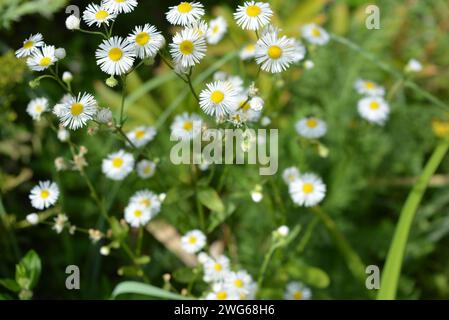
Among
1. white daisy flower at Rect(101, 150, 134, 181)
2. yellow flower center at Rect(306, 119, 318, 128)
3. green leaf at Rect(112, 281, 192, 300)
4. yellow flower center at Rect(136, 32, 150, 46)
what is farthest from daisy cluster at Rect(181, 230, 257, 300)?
yellow flower center at Rect(136, 32, 150, 46)

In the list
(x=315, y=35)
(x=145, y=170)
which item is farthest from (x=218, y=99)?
(x=315, y=35)

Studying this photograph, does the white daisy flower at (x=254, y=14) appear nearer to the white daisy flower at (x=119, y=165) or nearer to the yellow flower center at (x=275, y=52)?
the yellow flower center at (x=275, y=52)

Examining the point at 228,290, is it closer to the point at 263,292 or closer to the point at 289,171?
the point at 263,292

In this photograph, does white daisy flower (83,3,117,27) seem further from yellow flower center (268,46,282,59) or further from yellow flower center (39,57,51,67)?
yellow flower center (268,46,282,59)

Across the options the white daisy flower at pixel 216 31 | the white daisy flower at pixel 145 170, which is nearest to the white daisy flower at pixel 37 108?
the white daisy flower at pixel 145 170

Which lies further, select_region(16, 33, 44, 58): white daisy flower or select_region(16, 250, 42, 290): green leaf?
select_region(16, 250, 42, 290): green leaf
